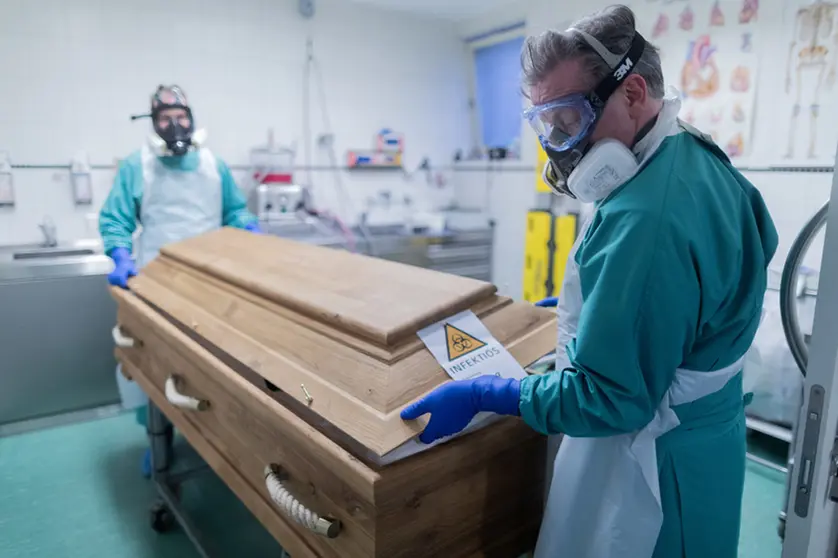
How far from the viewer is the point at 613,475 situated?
1.02 metres

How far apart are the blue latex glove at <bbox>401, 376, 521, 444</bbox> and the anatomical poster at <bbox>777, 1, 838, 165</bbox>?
8.26 feet

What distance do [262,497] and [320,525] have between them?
0.39 meters

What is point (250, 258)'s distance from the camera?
6.14 ft

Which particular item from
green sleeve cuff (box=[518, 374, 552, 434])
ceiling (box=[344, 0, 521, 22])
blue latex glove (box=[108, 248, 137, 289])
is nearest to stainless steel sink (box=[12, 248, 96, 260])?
blue latex glove (box=[108, 248, 137, 289])

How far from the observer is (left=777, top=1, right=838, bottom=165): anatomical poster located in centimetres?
262

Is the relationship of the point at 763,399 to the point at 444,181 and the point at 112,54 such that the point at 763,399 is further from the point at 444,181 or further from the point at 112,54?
the point at 112,54

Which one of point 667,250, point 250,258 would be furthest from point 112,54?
point 667,250

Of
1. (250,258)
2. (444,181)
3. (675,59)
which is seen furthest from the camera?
(444,181)

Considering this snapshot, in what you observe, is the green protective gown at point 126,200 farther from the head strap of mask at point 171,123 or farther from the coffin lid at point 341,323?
the coffin lid at point 341,323

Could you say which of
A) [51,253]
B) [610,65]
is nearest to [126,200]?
[51,253]

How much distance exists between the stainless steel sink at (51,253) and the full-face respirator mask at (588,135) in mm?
3088

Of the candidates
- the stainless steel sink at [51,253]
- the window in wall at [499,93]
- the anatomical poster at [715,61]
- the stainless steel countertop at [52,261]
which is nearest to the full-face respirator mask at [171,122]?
the stainless steel countertop at [52,261]

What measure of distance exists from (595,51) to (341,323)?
28.7 inches

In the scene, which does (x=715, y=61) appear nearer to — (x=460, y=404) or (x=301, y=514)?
(x=460, y=404)
